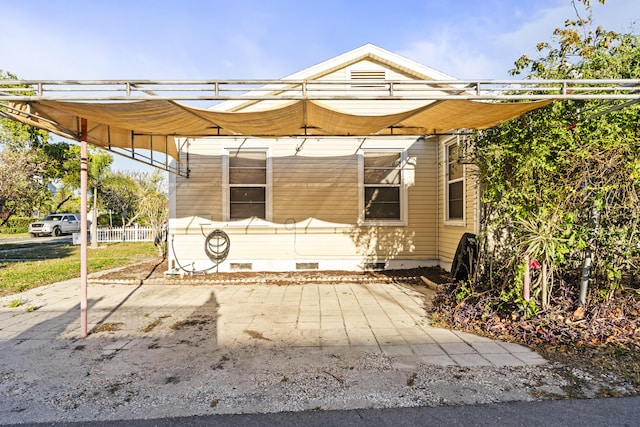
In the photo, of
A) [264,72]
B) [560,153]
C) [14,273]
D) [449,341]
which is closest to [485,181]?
[560,153]

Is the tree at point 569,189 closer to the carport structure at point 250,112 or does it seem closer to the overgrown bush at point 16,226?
the carport structure at point 250,112

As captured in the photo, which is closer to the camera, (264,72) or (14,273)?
(264,72)

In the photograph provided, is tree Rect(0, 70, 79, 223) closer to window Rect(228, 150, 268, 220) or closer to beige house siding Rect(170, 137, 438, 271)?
beige house siding Rect(170, 137, 438, 271)

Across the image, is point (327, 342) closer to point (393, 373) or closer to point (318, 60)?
point (393, 373)

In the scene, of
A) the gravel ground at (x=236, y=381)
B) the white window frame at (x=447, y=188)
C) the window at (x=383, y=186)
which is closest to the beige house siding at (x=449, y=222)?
the white window frame at (x=447, y=188)

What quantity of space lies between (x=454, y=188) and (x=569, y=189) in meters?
3.66

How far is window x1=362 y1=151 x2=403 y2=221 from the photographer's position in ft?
26.2

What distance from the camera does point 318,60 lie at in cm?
774

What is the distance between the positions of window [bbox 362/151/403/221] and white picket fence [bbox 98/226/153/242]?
13524mm

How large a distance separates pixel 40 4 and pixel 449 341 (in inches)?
347

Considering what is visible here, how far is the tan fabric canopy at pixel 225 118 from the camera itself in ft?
12.5

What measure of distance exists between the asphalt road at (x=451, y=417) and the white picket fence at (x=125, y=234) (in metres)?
16.5

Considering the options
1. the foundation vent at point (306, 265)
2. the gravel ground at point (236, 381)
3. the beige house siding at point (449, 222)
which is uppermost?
the beige house siding at point (449, 222)

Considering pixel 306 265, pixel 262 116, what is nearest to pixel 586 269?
pixel 262 116
